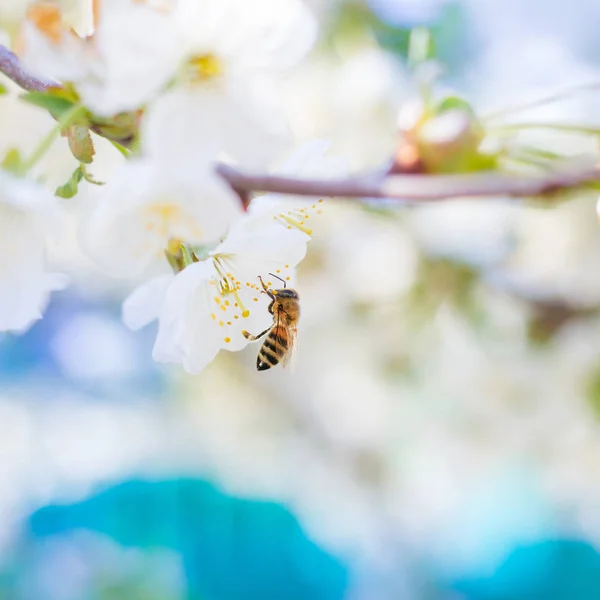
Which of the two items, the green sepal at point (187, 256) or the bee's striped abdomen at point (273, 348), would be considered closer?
the green sepal at point (187, 256)

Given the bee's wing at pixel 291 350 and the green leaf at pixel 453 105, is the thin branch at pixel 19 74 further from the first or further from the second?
the bee's wing at pixel 291 350

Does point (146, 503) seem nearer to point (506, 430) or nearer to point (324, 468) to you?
point (324, 468)

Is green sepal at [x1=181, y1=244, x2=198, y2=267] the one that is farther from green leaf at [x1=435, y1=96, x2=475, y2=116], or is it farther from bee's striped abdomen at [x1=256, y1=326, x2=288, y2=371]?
bee's striped abdomen at [x1=256, y1=326, x2=288, y2=371]

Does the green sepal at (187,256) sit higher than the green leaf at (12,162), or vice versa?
the green sepal at (187,256)

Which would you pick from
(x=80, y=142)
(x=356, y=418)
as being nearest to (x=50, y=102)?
(x=80, y=142)

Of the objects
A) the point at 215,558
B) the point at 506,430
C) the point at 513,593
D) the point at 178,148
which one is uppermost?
the point at 506,430

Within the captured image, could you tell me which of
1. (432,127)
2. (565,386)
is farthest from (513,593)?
(432,127)

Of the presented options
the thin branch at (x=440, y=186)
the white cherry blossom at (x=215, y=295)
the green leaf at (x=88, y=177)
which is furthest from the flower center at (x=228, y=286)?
the thin branch at (x=440, y=186)
